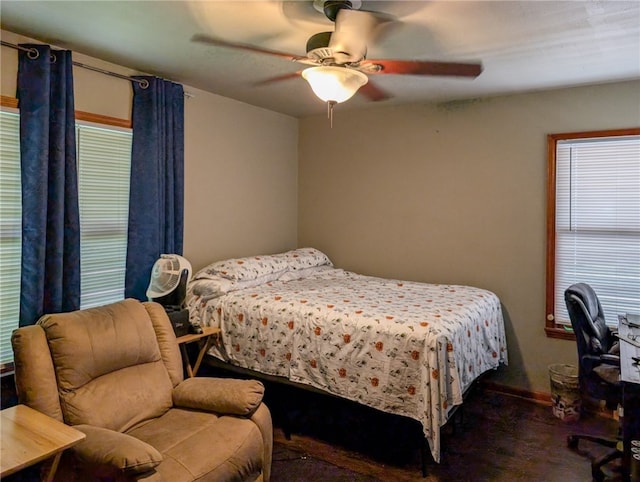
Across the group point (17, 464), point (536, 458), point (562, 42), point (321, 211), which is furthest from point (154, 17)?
point (536, 458)

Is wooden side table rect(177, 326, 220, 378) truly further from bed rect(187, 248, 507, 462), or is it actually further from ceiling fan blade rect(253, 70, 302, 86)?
ceiling fan blade rect(253, 70, 302, 86)

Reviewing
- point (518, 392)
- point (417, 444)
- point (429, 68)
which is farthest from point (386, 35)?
point (518, 392)

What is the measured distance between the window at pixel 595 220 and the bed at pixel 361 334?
603 mm

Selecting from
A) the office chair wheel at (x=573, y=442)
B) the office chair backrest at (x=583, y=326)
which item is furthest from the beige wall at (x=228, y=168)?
the office chair wheel at (x=573, y=442)

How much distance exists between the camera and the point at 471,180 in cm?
384

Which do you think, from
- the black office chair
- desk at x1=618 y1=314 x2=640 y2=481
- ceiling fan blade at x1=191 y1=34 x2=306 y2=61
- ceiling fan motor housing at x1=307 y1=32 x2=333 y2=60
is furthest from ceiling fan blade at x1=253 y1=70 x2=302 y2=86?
desk at x1=618 y1=314 x2=640 y2=481

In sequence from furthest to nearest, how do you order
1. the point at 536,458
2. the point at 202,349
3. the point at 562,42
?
the point at 202,349, the point at 536,458, the point at 562,42

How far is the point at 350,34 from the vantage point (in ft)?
6.58

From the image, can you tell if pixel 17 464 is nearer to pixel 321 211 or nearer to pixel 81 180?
pixel 81 180

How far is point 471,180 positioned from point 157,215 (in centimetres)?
260

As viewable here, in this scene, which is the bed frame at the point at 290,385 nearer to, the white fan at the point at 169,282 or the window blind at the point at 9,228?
the white fan at the point at 169,282

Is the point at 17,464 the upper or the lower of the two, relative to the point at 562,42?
lower

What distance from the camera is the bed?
241 cm

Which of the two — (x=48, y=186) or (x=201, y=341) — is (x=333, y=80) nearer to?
(x=48, y=186)
